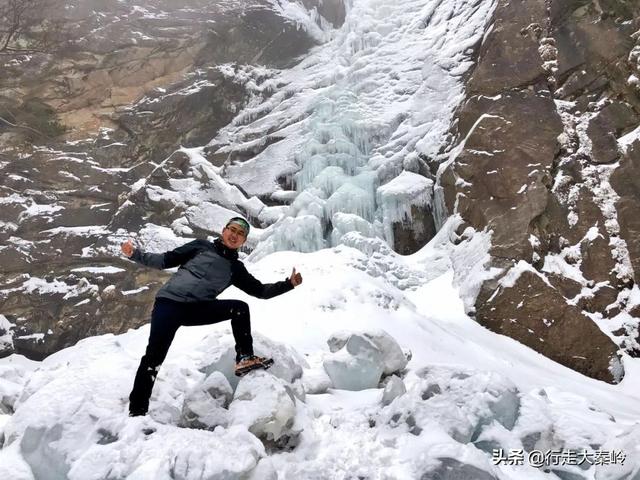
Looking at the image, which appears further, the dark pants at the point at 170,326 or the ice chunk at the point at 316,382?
the ice chunk at the point at 316,382

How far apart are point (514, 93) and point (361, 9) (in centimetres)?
1096

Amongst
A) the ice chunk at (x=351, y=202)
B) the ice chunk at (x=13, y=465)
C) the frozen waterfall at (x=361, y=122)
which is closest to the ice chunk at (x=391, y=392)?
the ice chunk at (x=13, y=465)

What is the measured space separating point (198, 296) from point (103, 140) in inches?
670

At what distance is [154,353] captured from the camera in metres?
3.28

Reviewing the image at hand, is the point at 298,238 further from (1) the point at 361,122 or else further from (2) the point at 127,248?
(2) the point at 127,248

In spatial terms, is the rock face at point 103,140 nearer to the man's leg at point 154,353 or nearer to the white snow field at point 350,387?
the white snow field at point 350,387

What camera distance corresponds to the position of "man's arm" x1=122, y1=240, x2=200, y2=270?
3.58 m

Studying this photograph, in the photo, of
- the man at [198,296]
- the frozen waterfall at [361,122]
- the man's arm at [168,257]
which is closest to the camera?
the man at [198,296]

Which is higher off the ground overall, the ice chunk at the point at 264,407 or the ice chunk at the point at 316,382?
the ice chunk at the point at 264,407

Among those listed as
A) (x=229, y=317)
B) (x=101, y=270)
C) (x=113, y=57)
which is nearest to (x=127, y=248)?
(x=229, y=317)

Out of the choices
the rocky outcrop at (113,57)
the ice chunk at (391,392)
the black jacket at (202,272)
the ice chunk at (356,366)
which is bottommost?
the ice chunk at (356,366)

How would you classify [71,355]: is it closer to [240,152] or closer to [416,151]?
[416,151]

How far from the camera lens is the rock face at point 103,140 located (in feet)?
52.1

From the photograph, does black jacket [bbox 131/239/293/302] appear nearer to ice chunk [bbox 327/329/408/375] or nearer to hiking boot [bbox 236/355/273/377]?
hiking boot [bbox 236/355/273/377]
